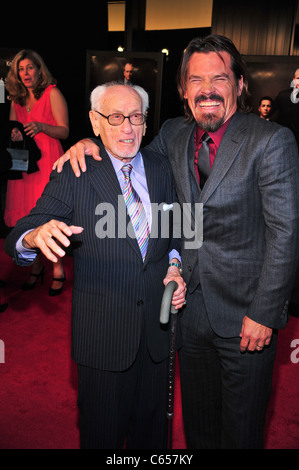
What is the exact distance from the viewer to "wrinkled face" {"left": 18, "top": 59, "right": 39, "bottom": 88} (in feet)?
13.3

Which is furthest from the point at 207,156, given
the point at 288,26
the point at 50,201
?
the point at 288,26

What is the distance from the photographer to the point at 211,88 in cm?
182

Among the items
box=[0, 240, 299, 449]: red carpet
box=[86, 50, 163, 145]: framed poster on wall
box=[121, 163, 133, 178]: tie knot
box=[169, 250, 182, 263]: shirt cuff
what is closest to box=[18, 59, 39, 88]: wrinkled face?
box=[86, 50, 163, 145]: framed poster on wall

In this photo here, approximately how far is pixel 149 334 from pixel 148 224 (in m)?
0.46

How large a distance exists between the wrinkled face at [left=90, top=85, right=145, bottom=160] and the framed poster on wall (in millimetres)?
4240

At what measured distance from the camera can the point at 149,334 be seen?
1850 mm

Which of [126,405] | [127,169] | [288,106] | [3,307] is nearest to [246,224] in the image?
[127,169]

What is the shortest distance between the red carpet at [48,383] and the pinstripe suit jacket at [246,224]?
1.17m

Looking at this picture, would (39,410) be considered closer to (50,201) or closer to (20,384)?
(20,384)

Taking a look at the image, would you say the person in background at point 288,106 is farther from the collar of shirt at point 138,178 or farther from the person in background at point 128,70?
the collar of shirt at point 138,178

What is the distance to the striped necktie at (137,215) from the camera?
1.80 meters

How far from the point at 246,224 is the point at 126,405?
923mm

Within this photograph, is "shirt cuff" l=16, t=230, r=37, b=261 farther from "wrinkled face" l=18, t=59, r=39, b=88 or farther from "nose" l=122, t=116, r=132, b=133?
"wrinkled face" l=18, t=59, r=39, b=88

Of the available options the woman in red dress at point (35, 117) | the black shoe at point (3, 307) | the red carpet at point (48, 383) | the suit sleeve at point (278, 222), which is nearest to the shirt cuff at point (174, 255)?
the suit sleeve at point (278, 222)
